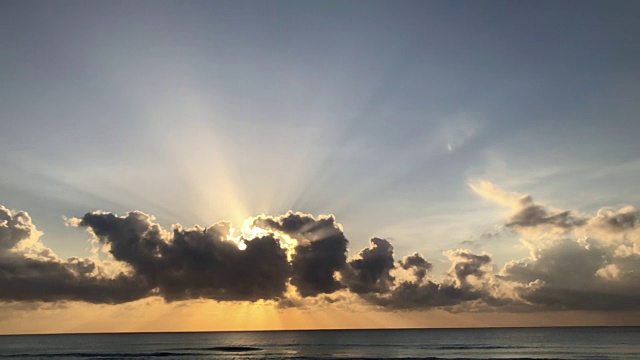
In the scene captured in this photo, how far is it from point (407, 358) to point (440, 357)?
9.51 meters

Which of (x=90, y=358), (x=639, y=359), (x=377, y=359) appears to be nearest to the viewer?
(x=639, y=359)

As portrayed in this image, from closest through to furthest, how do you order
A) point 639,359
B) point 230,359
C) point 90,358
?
point 639,359 → point 230,359 → point 90,358

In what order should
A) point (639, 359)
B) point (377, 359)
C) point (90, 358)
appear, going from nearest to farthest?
1. point (639, 359)
2. point (377, 359)
3. point (90, 358)

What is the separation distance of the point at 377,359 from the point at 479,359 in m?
27.8

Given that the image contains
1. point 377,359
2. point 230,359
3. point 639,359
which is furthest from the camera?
point 230,359

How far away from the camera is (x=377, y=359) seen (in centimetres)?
14450

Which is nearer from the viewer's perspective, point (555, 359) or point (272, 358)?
point (555, 359)

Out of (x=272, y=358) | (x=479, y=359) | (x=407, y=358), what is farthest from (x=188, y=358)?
(x=479, y=359)

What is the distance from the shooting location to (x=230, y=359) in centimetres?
15550

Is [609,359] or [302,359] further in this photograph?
[302,359]

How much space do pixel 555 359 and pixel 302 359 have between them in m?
68.1

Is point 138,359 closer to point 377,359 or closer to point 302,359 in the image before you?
point 302,359

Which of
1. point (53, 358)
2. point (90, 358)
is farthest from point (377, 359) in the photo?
point (53, 358)

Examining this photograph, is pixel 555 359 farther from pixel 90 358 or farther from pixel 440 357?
pixel 90 358
